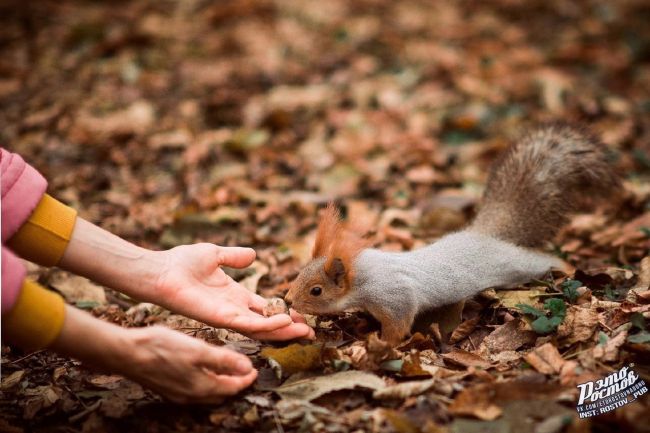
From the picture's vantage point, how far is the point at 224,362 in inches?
78.3

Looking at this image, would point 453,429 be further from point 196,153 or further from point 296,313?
point 196,153

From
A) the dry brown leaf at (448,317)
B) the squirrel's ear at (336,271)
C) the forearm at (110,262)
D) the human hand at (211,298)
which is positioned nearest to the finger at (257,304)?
the human hand at (211,298)

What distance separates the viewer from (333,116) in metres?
5.34

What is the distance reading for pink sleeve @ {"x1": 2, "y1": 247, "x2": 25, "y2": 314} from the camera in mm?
1782

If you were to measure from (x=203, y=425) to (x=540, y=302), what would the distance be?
4.99 feet

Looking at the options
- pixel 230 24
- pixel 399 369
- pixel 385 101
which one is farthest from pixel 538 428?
pixel 230 24

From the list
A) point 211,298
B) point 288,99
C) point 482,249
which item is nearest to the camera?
point 211,298

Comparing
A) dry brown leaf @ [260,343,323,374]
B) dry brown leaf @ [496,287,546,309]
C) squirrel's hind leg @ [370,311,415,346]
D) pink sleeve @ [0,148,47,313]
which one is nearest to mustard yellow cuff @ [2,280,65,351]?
pink sleeve @ [0,148,47,313]

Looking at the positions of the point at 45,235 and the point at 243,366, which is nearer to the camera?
the point at 243,366

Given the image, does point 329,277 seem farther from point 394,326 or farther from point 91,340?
point 91,340

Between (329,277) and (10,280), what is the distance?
1238mm

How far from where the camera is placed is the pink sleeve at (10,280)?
5.85 feet

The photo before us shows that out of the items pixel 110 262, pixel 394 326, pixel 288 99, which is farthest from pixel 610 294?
pixel 288 99

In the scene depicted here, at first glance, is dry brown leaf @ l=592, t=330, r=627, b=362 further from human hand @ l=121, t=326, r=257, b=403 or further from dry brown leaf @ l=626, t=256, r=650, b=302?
human hand @ l=121, t=326, r=257, b=403
